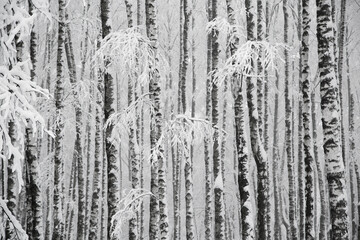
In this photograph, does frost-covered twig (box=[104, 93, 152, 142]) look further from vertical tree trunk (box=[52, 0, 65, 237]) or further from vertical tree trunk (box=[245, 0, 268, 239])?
vertical tree trunk (box=[52, 0, 65, 237])

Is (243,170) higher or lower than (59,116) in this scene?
lower

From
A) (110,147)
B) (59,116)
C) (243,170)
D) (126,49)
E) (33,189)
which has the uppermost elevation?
(126,49)

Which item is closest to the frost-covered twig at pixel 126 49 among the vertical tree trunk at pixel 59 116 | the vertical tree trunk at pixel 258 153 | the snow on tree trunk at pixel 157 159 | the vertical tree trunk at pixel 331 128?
the snow on tree trunk at pixel 157 159

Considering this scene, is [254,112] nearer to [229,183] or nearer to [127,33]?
[127,33]

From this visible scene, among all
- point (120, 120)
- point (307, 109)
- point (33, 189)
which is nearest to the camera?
point (120, 120)

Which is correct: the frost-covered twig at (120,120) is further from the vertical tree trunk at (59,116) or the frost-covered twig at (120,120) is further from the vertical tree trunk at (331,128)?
the vertical tree trunk at (331,128)

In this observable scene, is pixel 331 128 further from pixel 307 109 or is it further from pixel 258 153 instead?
pixel 307 109

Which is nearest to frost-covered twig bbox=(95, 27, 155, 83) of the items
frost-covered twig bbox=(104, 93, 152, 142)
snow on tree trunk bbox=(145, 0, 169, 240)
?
snow on tree trunk bbox=(145, 0, 169, 240)

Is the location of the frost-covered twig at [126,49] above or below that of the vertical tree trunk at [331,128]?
above

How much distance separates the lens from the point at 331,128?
7.48 metres

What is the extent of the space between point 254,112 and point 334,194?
2984 millimetres

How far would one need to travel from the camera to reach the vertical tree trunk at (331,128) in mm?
7207

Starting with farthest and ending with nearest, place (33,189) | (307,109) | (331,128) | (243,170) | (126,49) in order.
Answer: (307,109) < (33,189) < (243,170) < (126,49) < (331,128)

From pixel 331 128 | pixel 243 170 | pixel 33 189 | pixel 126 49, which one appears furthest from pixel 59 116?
pixel 331 128
